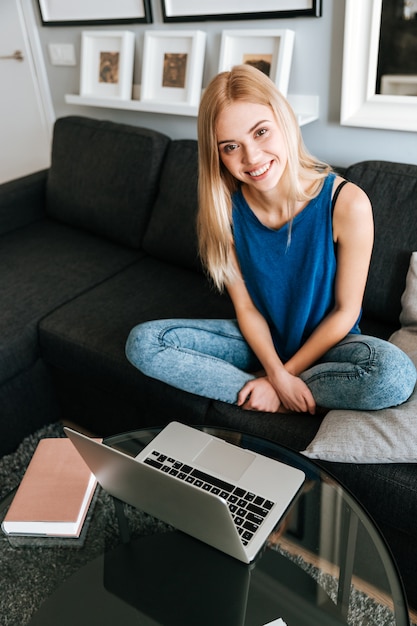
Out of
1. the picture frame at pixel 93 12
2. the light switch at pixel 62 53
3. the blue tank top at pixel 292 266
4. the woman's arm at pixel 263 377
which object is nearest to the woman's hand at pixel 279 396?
the woman's arm at pixel 263 377

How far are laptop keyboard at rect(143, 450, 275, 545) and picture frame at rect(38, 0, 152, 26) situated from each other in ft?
5.69

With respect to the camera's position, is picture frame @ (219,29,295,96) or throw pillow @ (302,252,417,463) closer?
throw pillow @ (302,252,417,463)

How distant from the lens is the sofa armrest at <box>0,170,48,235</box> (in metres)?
2.22

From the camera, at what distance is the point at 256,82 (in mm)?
1189

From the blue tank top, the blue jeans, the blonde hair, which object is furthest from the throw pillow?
the blonde hair

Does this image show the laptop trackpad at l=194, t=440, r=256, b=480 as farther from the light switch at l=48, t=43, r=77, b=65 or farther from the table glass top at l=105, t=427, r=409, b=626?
the light switch at l=48, t=43, r=77, b=65

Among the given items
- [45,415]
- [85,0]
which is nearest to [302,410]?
[45,415]

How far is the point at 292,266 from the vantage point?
1374 mm

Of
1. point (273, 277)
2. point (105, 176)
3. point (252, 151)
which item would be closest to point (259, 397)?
point (273, 277)

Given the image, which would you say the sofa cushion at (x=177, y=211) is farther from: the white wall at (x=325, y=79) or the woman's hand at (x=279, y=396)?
the woman's hand at (x=279, y=396)

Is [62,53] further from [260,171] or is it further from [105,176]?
[260,171]

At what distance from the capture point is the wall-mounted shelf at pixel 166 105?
1817mm

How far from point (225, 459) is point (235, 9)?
1506mm

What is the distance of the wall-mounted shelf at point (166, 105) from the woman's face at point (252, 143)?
587 mm
